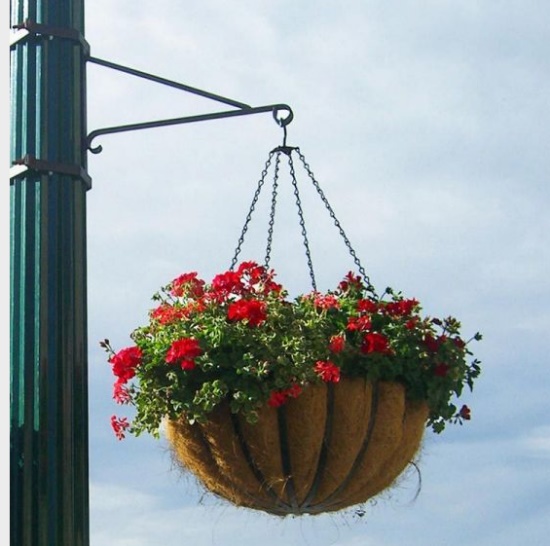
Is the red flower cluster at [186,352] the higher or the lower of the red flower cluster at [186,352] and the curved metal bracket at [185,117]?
the lower

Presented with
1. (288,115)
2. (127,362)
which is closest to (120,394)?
(127,362)

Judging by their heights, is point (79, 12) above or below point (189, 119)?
above

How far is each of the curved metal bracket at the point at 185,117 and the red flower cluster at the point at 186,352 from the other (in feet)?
2.51

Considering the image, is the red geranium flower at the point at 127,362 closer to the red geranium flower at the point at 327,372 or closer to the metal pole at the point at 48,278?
the metal pole at the point at 48,278

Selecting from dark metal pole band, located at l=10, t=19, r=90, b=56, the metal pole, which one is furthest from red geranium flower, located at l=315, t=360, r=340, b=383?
dark metal pole band, located at l=10, t=19, r=90, b=56

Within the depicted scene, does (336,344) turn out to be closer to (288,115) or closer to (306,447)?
(306,447)

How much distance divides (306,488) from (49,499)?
2.40 feet

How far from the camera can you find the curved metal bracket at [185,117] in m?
4.41

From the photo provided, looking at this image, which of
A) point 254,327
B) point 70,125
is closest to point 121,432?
point 254,327

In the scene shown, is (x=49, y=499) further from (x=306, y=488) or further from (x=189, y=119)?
(x=189, y=119)

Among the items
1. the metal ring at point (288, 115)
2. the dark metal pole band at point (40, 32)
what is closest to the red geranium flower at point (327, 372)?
A: the metal ring at point (288, 115)

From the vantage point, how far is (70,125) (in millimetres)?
4336

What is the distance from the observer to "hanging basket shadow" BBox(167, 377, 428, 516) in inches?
157

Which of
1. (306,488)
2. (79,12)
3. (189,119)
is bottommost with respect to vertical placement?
(306,488)
